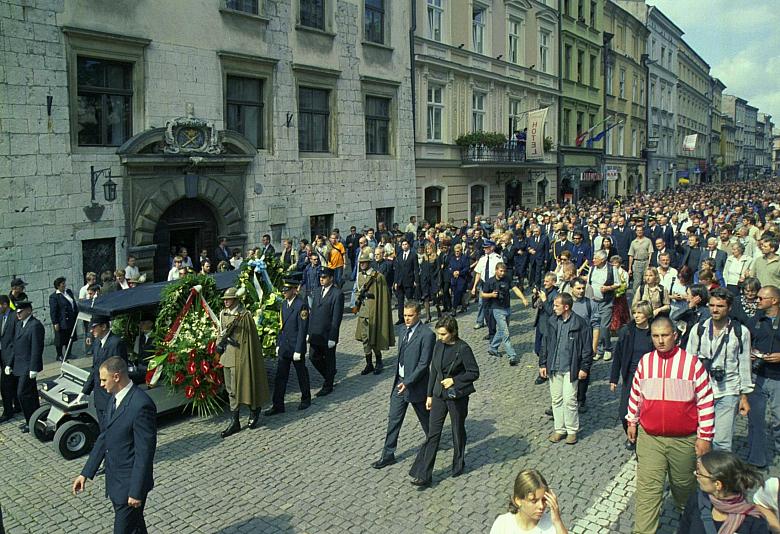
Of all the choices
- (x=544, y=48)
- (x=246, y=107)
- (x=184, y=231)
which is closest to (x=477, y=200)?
(x=544, y=48)

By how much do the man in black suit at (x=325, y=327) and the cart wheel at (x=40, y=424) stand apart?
11.8ft

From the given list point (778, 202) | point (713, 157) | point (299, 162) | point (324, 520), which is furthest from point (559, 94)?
point (713, 157)

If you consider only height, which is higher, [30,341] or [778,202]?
[778,202]

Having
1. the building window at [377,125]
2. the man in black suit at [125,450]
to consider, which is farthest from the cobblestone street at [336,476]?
the building window at [377,125]

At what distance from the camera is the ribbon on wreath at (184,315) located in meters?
8.34

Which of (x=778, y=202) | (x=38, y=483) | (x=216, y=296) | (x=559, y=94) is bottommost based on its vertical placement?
(x=38, y=483)

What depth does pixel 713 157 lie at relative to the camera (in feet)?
285

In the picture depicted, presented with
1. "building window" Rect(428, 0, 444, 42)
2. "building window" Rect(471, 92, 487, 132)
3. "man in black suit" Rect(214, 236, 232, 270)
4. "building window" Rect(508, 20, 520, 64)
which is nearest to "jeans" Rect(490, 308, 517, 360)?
"man in black suit" Rect(214, 236, 232, 270)

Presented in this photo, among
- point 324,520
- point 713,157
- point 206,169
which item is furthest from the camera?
point 713,157

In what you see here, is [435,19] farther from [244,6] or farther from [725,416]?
[725,416]

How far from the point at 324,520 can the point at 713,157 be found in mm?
93373

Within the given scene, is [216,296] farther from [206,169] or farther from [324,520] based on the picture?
[206,169]

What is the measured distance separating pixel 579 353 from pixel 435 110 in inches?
775

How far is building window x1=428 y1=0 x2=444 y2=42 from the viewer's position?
25094 mm
